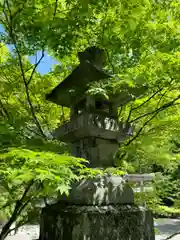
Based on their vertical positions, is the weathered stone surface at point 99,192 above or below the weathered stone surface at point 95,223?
above

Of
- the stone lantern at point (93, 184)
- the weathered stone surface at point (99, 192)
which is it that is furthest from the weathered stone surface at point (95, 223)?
the weathered stone surface at point (99, 192)

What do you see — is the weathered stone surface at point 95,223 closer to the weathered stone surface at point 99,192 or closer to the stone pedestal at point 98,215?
the stone pedestal at point 98,215

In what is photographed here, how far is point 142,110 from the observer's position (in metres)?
4.63

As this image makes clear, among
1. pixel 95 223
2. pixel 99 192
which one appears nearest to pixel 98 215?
pixel 95 223

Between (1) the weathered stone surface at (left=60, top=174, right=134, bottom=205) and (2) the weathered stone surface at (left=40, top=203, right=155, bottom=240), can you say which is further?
(1) the weathered stone surface at (left=60, top=174, right=134, bottom=205)

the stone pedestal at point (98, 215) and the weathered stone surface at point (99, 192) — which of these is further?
the weathered stone surface at point (99, 192)

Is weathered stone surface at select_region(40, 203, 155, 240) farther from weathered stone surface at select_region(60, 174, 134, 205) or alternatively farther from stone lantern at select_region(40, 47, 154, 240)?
weathered stone surface at select_region(60, 174, 134, 205)

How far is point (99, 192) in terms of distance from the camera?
3.31 meters

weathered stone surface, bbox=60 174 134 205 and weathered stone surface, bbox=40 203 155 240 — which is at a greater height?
weathered stone surface, bbox=60 174 134 205

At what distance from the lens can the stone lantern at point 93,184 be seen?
10.1 feet

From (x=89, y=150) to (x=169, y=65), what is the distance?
1.74 metres

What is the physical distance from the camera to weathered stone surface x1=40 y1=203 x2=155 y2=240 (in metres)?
3.00

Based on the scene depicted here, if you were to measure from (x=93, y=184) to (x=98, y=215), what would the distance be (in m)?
0.42

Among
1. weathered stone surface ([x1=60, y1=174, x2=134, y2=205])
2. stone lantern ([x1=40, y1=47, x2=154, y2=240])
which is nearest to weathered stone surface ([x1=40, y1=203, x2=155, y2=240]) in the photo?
stone lantern ([x1=40, y1=47, x2=154, y2=240])
